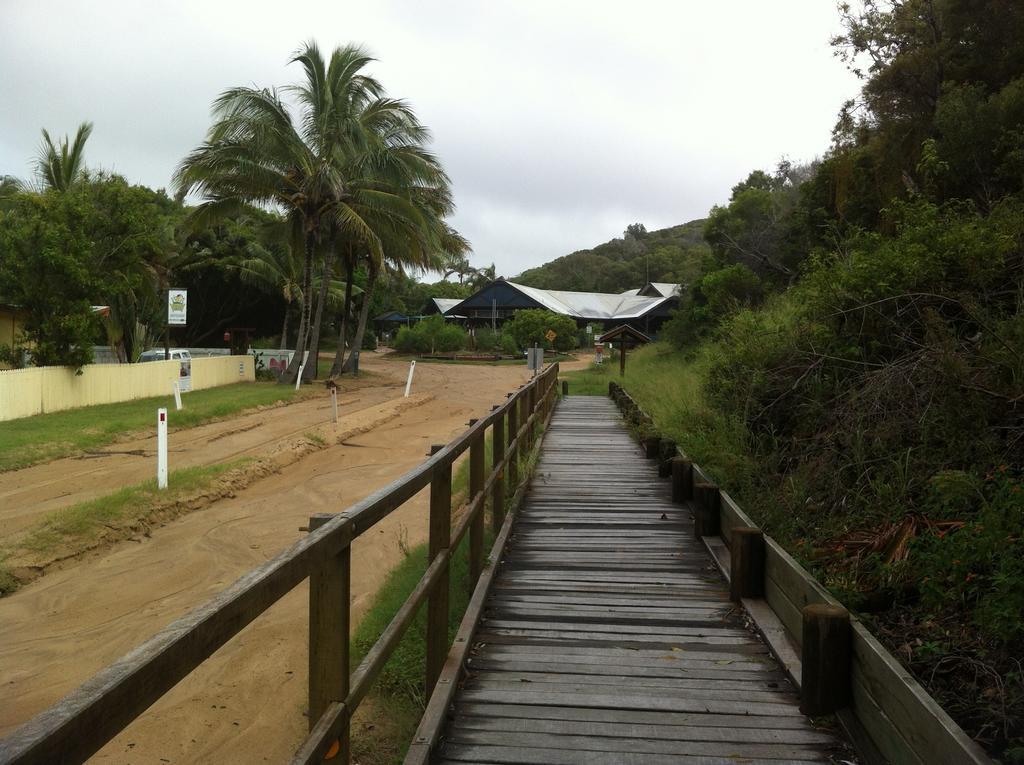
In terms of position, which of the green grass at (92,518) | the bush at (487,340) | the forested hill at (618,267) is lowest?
the green grass at (92,518)

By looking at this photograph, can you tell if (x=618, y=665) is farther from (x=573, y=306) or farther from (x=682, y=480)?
(x=573, y=306)

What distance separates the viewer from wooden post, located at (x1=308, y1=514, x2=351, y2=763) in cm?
238

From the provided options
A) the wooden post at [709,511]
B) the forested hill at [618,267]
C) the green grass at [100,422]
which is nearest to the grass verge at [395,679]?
the wooden post at [709,511]

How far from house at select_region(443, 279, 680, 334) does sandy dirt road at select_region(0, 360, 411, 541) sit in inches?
1464

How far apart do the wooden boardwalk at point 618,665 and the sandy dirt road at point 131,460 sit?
21.5ft

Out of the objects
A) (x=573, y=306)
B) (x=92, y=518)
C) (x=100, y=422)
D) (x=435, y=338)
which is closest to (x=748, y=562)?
(x=92, y=518)

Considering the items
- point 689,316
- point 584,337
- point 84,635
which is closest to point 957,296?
point 84,635

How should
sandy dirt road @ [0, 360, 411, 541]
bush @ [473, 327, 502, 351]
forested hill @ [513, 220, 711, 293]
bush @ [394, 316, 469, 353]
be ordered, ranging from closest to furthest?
1. sandy dirt road @ [0, 360, 411, 541]
2. bush @ [394, 316, 469, 353]
3. bush @ [473, 327, 502, 351]
4. forested hill @ [513, 220, 711, 293]

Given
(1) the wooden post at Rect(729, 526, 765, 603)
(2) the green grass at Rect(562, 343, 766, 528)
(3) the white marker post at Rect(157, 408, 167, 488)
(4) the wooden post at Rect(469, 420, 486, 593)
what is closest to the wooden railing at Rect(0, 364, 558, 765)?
(4) the wooden post at Rect(469, 420, 486, 593)

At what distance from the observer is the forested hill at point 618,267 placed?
88.5 meters

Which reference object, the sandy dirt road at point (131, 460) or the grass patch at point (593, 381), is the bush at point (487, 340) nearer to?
the grass patch at point (593, 381)

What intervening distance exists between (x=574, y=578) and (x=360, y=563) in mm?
3652

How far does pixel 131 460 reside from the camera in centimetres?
1323

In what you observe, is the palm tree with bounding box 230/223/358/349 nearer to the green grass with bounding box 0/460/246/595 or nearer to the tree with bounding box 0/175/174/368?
the tree with bounding box 0/175/174/368
